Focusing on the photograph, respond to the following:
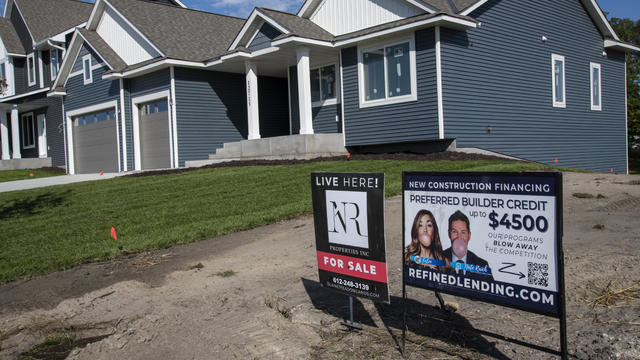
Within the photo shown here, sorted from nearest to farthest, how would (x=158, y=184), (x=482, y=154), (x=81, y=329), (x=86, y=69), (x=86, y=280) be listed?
(x=81, y=329)
(x=86, y=280)
(x=158, y=184)
(x=482, y=154)
(x=86, y=69)

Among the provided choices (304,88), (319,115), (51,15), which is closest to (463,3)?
(304,88)

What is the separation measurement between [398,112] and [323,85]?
3872 millimetres

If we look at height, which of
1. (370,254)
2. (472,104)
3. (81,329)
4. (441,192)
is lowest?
(81,329)

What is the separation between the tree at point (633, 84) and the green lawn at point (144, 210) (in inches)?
895

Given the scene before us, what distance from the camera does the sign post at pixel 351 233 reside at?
4020 mm

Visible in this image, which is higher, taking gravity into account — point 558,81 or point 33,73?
point 33,73

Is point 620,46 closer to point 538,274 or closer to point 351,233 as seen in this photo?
point 351,233

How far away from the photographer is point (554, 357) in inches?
139

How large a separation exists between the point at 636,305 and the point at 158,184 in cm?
1191

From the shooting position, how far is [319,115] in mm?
19359

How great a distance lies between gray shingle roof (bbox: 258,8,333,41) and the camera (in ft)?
57.2

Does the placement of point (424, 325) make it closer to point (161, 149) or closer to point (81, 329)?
point (81, 329)

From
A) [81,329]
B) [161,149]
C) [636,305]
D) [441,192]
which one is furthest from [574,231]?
[161,149]

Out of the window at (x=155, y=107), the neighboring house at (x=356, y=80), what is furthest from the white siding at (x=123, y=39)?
the window at (x=155, y=107)
